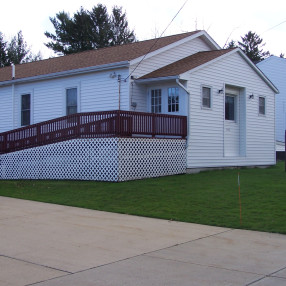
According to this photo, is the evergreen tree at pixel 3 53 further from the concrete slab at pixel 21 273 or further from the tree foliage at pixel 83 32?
the concrete slab at pixel 21 273

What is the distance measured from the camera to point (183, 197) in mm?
12352

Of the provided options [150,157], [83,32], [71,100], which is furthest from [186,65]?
[83,32]

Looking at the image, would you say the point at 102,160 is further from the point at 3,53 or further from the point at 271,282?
the point at 3,53

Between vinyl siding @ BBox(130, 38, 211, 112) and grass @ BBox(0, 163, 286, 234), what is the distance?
157 inches

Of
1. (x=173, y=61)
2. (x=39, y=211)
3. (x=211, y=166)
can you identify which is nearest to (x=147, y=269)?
(x=39, y=211)

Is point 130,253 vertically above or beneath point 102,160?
beneath

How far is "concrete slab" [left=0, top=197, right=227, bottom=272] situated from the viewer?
22.7 ft

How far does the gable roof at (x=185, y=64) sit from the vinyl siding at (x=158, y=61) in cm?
26

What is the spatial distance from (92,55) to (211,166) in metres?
8.60

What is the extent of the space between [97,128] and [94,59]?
21.5 feet

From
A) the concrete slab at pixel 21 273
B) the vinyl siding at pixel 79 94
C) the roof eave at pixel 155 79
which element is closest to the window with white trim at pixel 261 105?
the roof eave at pixel 155 79

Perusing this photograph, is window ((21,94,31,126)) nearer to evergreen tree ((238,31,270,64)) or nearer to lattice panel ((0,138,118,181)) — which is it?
lattice panel ((0,138,118,181))

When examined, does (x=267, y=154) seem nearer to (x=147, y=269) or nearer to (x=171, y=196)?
(x=171, y=196)

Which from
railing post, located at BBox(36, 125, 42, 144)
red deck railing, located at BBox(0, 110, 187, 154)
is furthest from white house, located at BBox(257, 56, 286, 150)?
railing post, located at BBox(36, 125, 42, 144)
